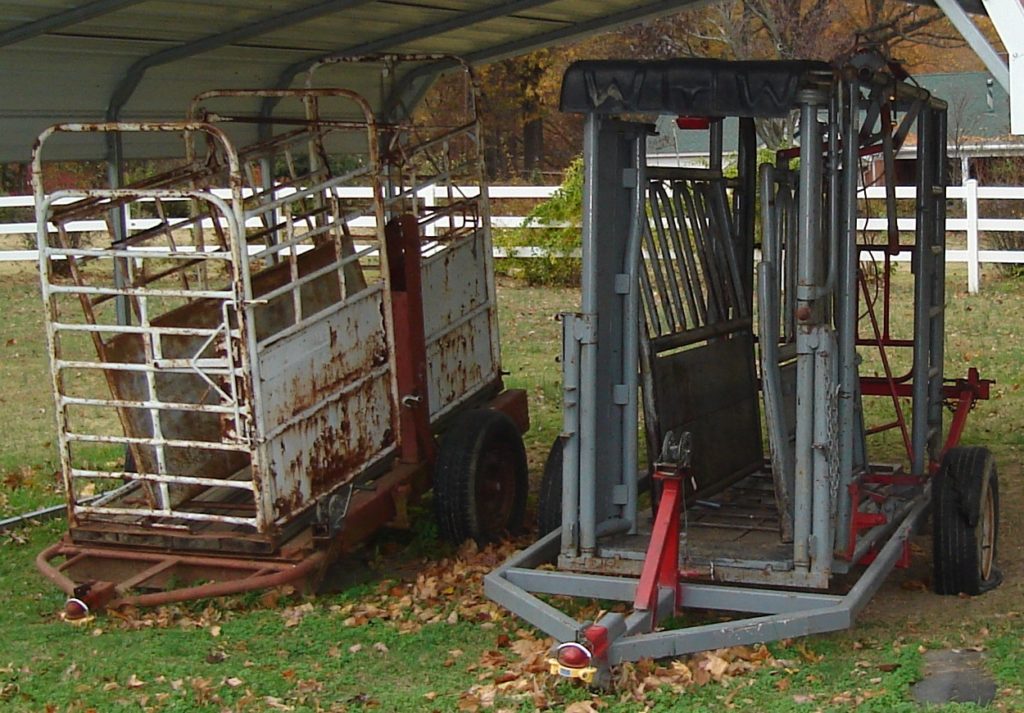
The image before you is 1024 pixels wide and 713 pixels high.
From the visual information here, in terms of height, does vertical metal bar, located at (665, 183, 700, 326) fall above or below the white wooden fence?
above

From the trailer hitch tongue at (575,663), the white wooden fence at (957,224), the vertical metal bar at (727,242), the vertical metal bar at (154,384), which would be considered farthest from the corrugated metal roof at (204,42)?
the white wooden fence at (957,224)

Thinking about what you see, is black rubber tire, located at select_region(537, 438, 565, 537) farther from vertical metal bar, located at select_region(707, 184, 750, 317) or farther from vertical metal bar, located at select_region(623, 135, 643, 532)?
vertical metal bar, located at select_region(707, 184, 750, 317)

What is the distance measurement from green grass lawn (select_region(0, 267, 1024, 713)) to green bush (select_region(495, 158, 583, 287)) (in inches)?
507

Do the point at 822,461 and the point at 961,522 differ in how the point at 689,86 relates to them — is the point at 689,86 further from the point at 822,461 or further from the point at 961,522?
the point at 961,522

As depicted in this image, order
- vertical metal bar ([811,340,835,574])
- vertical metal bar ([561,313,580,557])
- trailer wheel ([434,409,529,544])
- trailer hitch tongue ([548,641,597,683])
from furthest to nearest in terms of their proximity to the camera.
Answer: trailer wheel ([434,409,529,544]) < vertical metal bar ([561,313,580,557]) < vertical metal bar ([811,340,835,574]) < trailer hitch tongue ([548,641,597,683])

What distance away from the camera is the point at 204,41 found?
932 centimetres

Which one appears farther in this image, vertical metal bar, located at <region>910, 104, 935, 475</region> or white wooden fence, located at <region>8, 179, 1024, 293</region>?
white wooden fence, located at <region>8, 179, 1024, 293</region>

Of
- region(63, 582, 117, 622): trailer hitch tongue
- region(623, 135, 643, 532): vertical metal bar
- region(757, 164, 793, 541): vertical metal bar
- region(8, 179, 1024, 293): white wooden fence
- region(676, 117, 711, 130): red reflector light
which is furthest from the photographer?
region(8, 179, 1024, 293): white wooden fence

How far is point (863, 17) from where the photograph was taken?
36.9 m

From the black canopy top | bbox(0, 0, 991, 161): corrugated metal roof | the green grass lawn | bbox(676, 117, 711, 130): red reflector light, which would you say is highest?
bbox(0, 0, 991, 161): corrugated metal roof

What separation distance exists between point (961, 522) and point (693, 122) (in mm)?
2339

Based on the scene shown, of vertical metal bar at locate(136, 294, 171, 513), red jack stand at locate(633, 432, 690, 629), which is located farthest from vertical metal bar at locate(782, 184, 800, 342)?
vertical metal bar at locate(136, 294, 171, 513)

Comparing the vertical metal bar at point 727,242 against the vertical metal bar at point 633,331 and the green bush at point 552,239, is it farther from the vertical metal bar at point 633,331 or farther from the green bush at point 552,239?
the green bush at point 552,239

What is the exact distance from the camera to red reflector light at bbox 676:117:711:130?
7121 millimetres
